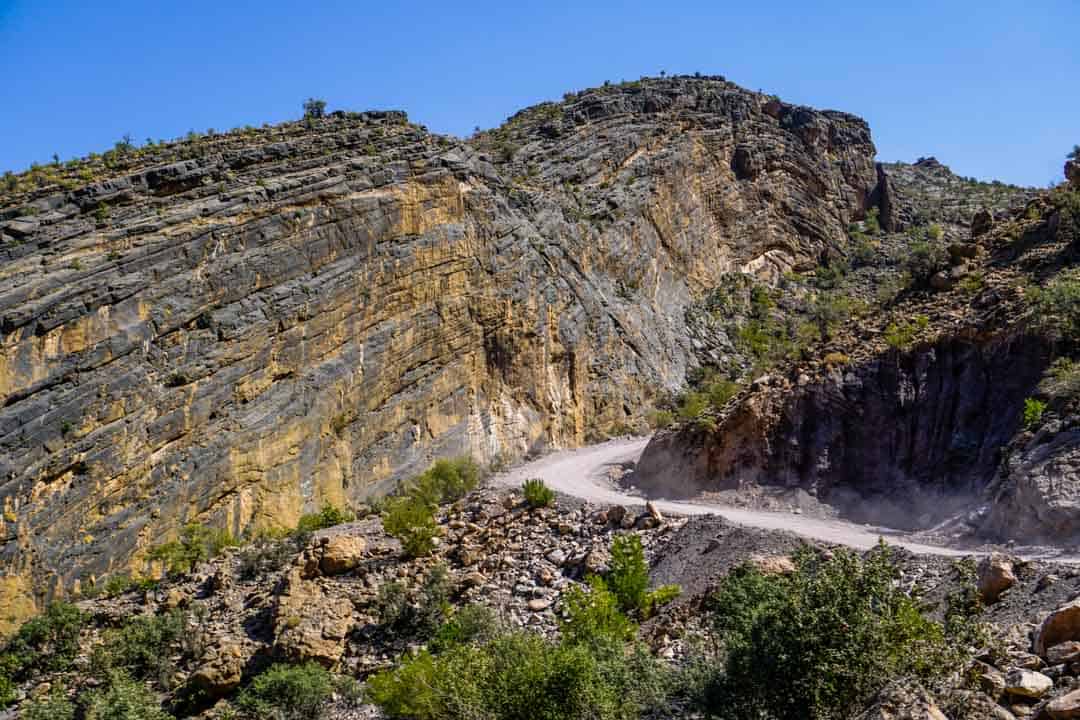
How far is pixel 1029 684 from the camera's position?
845cm

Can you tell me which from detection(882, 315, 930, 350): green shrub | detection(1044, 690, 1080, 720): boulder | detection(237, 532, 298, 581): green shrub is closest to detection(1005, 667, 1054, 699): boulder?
detection(1044, 690, 1080, 720): boulder

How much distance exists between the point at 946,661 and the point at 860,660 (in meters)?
0.93

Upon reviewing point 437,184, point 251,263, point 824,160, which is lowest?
point 251,263

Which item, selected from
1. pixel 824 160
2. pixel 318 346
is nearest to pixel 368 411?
pixel 318 346

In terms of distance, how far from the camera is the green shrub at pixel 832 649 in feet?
30.2

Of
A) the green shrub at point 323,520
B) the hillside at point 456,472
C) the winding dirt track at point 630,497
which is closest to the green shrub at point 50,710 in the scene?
Result: the hillside at point 456,472

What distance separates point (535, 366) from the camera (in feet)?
113

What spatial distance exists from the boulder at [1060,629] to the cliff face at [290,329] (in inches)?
766

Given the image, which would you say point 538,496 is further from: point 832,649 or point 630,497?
point 832,649

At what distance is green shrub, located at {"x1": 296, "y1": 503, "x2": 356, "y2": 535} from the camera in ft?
76.2

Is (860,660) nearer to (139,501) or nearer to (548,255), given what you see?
(139,501)

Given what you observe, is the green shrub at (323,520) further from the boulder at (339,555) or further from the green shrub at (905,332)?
the green shrub at (905,332)

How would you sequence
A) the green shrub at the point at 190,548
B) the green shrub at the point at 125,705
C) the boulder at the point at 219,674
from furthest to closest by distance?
the green shrub at the point at 190,548 → the boulder at the point at 219,674 → the green shrub at the point at 125,705

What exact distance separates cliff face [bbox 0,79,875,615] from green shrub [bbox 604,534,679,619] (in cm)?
1139
